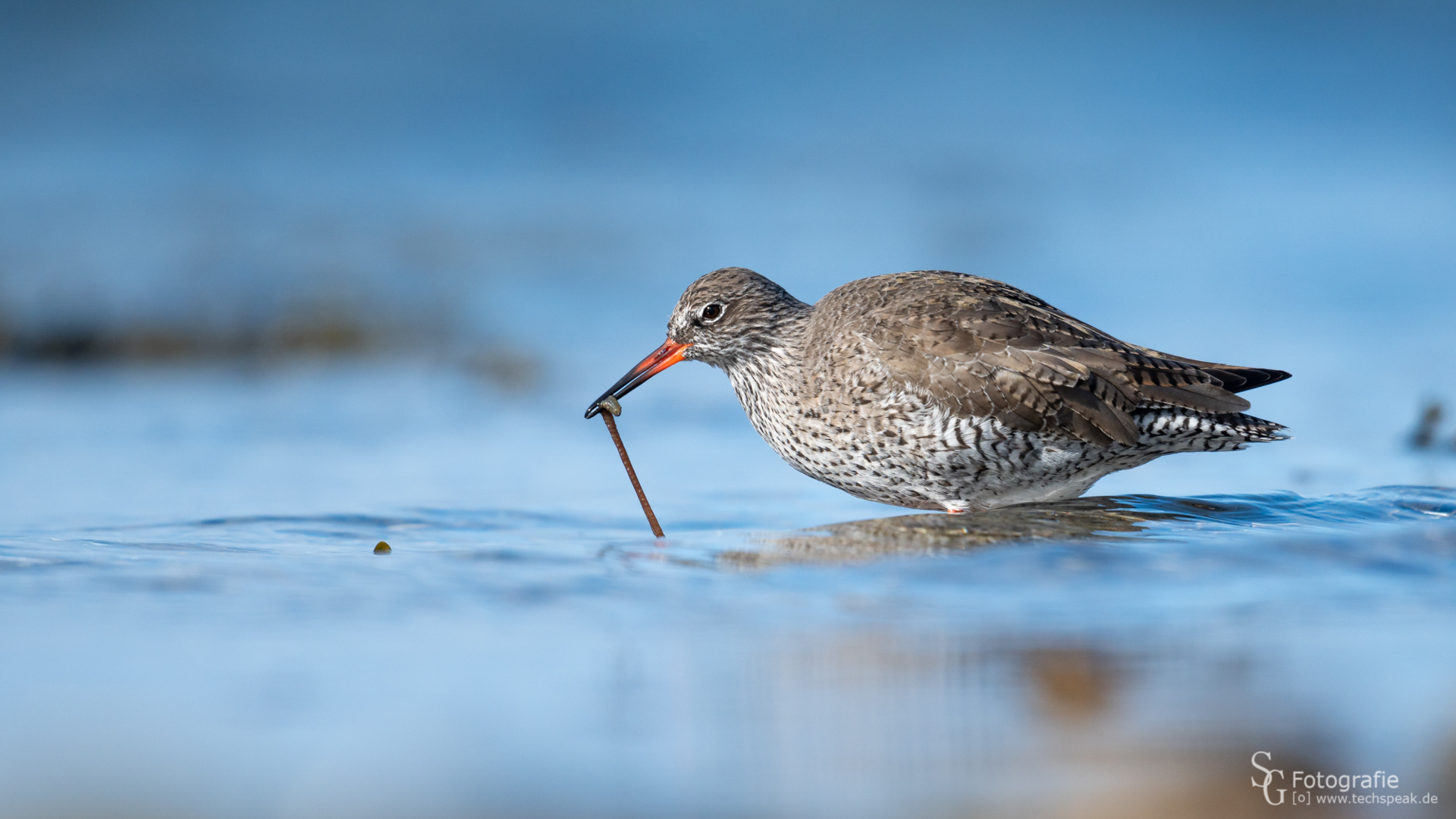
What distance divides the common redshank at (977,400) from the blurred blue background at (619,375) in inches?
21.9

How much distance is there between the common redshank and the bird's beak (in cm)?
50

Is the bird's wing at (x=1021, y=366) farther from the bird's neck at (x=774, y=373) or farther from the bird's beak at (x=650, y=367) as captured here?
the bird's beak at (x=650, y=367)

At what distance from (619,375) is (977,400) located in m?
4.21

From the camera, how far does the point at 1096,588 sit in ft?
16.6

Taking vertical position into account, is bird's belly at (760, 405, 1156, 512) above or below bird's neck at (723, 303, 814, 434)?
below

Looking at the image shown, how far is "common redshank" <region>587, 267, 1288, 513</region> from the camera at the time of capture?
20.9ft

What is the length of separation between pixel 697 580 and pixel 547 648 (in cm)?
90

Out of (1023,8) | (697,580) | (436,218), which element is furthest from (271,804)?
(1023,8)

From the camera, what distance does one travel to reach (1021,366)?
6.39 metres

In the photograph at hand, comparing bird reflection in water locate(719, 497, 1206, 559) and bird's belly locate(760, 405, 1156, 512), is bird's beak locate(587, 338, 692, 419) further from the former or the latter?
bird reflection in water locate(719, 497, 1206, 559)

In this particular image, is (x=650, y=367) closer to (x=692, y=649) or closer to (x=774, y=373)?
(x=774, y=373)

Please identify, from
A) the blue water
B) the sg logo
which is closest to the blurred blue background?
the blue water

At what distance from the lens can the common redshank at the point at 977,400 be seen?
6.37 m

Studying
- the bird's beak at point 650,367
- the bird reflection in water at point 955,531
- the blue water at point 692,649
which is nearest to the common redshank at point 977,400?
the bird reflection in water at point 955,531
